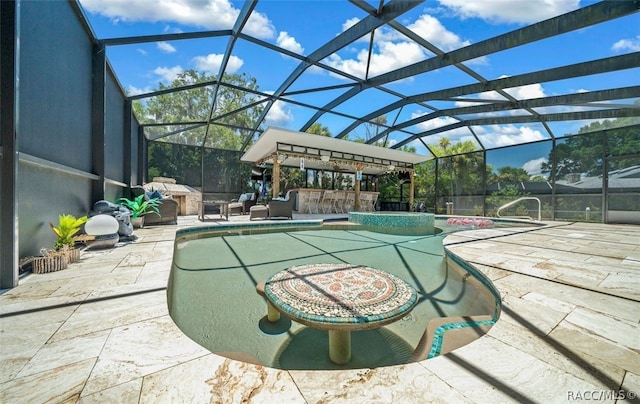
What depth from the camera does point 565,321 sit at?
140 cm

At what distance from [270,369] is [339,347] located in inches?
25.8

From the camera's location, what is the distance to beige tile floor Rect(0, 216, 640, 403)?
85cm

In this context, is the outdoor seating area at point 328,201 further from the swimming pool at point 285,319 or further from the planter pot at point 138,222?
the planter pot at point 138,222

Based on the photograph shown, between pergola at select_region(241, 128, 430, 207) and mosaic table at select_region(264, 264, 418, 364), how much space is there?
627cm

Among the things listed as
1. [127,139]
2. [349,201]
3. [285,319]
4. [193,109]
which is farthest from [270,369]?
[193,109]

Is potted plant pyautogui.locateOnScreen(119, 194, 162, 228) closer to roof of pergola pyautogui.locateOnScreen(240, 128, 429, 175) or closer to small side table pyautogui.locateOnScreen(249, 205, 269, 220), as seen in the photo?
small side table pyautogui.locateOnScreen(249, 205, 269, 220)

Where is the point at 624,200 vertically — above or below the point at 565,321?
above

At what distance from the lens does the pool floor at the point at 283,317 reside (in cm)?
165

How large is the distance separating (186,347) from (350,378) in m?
0.77

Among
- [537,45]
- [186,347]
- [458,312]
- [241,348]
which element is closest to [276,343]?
[241,348]

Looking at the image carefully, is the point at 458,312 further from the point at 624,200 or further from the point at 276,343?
the point at 624,200

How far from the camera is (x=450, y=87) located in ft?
24.7

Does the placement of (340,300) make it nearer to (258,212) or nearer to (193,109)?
(258,212)

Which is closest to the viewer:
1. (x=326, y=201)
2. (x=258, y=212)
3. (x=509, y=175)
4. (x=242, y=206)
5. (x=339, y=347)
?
(x=339, y=347)
